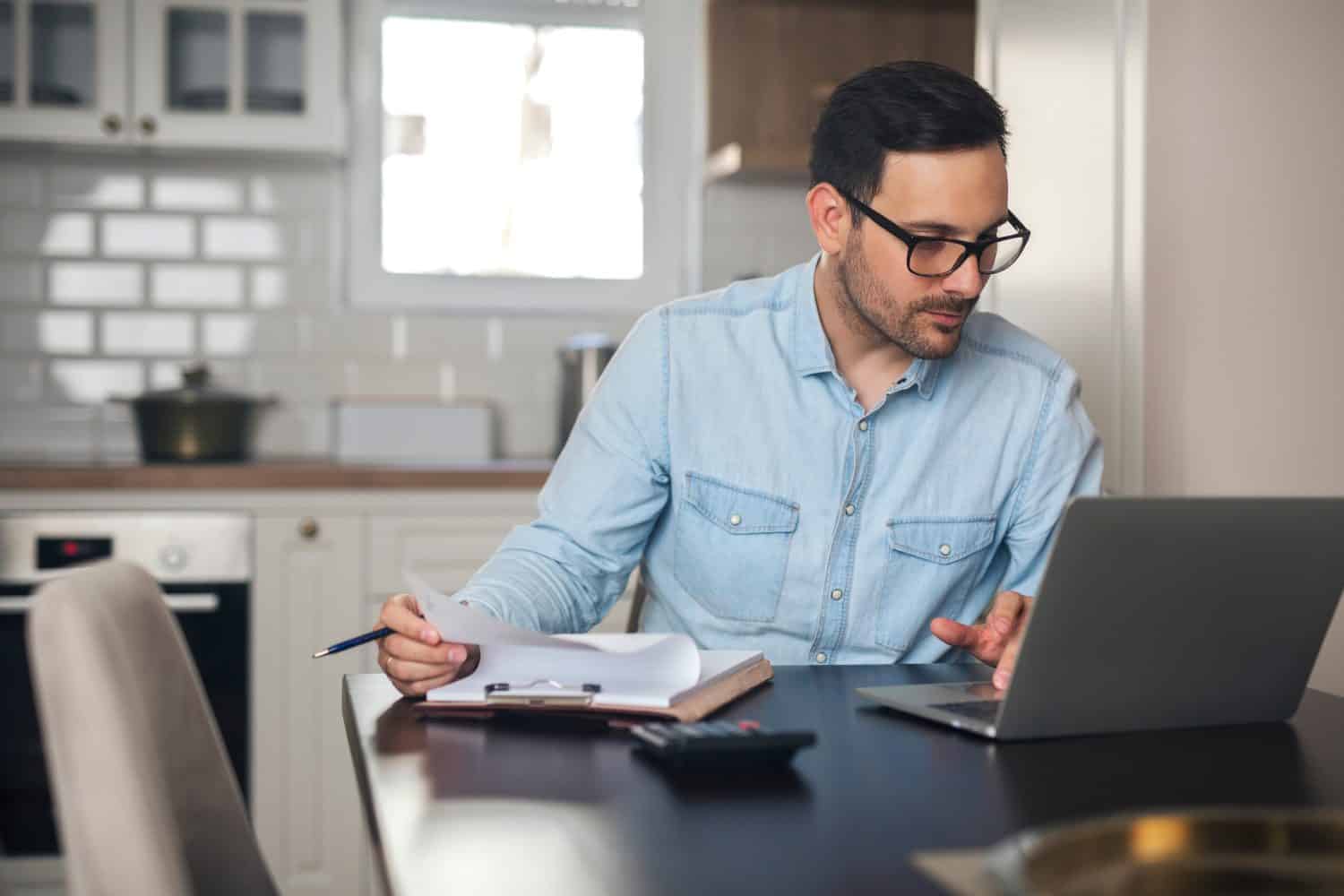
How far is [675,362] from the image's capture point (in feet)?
5.91

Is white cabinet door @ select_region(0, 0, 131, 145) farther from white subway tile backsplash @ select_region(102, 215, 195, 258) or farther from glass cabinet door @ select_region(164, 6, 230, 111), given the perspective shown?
white subway tile backsplash @ select_region(102, 215, 195, 258)

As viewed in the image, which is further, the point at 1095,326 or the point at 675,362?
the point at 1095,326

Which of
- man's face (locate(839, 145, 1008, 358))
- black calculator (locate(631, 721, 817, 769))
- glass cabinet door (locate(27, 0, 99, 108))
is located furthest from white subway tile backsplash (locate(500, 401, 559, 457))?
black calculator (locate(631, 721, 817, 769))

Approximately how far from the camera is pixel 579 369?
3.46m

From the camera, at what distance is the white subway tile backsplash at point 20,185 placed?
3479 millimetres

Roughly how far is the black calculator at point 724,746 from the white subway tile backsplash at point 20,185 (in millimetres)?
3010

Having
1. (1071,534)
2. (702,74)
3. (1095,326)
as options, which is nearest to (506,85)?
(702,74)

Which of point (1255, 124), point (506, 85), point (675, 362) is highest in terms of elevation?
point (506, 85)

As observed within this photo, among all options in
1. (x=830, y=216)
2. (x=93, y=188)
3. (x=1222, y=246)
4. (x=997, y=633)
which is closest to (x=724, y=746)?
(x=997, y=633)

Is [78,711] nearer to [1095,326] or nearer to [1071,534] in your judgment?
[1071,534]

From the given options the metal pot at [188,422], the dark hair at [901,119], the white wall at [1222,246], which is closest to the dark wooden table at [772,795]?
the dark hair at [901,119]

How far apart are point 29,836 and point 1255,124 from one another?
103 inches

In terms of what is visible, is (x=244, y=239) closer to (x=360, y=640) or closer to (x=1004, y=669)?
(x=360, y=640)

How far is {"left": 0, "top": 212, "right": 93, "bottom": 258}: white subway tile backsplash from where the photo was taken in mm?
3496
